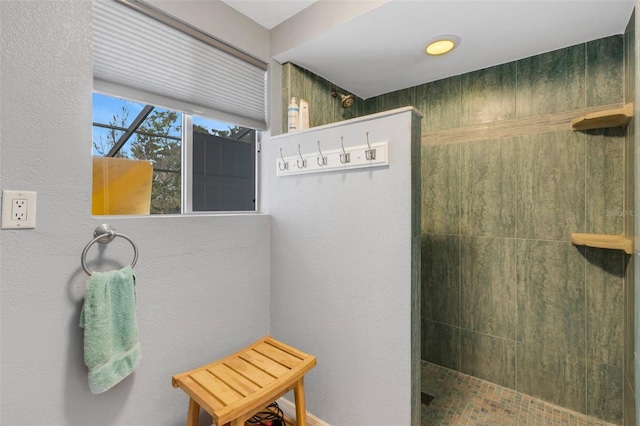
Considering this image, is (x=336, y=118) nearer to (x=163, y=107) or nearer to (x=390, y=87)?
(x=390, y=87)

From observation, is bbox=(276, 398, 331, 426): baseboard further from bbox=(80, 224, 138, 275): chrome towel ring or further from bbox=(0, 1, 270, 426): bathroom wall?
bbox=(80, 224, 138, 275): chrome towel ring

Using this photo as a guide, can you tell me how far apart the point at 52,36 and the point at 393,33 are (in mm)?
1472

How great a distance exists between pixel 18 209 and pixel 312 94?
162 centimetres

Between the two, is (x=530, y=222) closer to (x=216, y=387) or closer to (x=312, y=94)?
(x=312, y=94)

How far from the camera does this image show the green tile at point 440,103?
207cm

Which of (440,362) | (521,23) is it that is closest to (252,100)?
(521,23)

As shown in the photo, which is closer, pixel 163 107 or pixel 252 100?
pixel 163 107

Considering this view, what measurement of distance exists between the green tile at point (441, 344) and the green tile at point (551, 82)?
1.50 metres

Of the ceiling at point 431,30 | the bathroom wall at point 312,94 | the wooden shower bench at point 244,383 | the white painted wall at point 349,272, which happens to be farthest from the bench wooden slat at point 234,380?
the ceiling at point 431,30

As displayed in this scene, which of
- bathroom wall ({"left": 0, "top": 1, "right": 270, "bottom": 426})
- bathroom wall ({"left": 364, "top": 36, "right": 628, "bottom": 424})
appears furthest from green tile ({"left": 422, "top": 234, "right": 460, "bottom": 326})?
bathroom wall ({"left": 0, "top": 1, "right": 270, "bottom": 426})

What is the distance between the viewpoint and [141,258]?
1.26 meters

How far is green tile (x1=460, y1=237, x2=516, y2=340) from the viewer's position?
73.4 inches

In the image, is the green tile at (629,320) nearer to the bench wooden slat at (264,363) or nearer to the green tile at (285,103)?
the bench wooden slat at (264,363)

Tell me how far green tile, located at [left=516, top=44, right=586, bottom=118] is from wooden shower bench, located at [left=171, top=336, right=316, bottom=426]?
1.91 m
